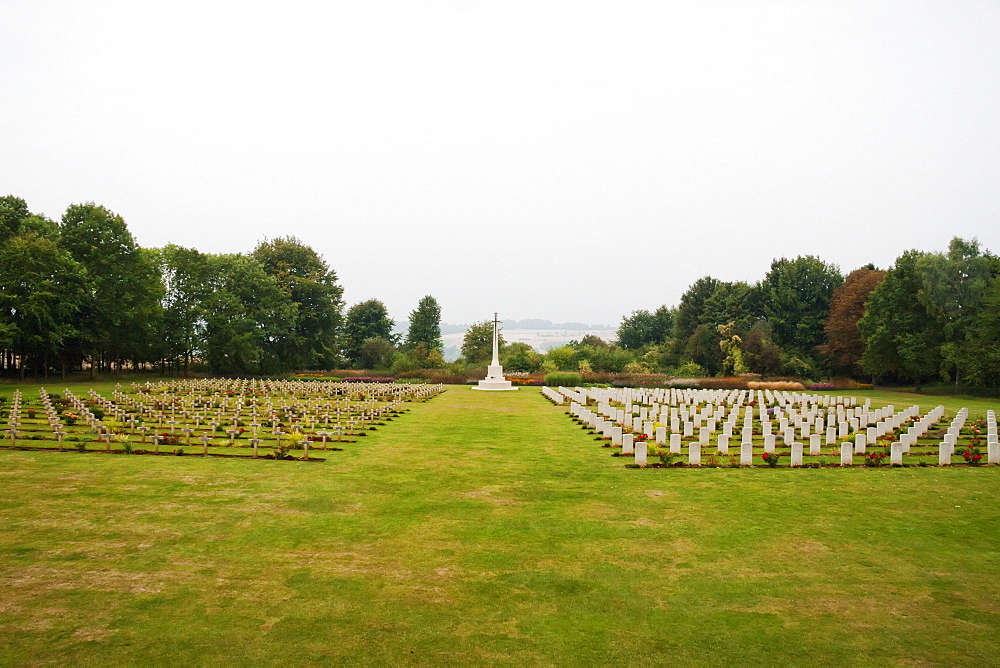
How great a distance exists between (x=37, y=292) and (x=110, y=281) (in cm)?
718

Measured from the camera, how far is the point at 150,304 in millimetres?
41844

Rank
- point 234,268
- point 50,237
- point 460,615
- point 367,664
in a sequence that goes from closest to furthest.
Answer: point 367,664, point 460,615, point 50,237, point 234,268

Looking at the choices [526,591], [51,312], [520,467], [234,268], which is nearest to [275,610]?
[526,591]

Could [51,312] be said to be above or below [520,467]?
above

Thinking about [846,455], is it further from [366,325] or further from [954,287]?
[366,325]

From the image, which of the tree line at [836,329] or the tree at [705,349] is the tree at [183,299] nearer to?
the tree line at [836,329]

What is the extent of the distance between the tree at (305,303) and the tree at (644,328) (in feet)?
117

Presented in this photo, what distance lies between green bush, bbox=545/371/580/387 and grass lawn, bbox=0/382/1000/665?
106 feet

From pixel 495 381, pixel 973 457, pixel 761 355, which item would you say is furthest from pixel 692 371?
pixel 973 457

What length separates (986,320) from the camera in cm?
3484

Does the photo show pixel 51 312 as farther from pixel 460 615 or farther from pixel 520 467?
pixel 460 615

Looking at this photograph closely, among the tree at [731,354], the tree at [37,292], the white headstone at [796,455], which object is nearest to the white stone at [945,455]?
the white headstone at [796,455]

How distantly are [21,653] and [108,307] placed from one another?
39400 mm

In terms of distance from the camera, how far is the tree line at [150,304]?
3331 centimetres
